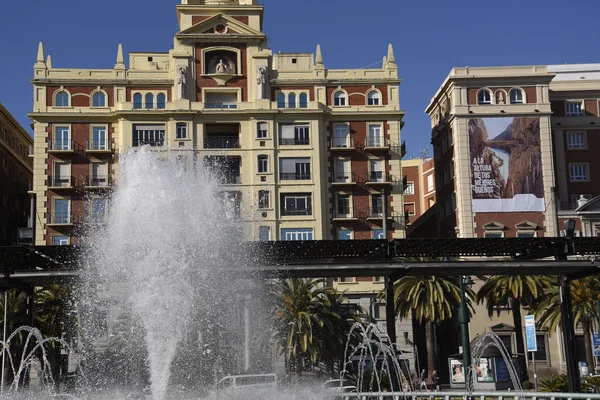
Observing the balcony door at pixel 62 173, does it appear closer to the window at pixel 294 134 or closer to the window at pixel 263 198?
the window at pixel 263 198

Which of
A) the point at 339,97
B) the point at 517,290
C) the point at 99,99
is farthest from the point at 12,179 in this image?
the point at 517,290

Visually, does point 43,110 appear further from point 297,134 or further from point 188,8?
point 297,134

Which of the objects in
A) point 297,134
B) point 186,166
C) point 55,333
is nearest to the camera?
point 55,333

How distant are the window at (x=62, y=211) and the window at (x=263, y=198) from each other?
1300 centimetres

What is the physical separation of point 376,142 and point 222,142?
431 inches

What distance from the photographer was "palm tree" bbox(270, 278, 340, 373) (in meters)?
43.3

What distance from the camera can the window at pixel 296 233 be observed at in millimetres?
55844

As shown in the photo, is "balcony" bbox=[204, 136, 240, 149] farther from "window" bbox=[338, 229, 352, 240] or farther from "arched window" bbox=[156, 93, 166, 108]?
"window" bbox=[338, 229, 352, 240]

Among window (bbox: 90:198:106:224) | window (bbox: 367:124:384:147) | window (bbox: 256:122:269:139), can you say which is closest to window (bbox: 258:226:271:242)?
window (bbox: 256:122:269:139)

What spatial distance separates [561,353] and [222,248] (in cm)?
3952

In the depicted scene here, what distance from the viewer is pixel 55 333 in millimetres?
43219

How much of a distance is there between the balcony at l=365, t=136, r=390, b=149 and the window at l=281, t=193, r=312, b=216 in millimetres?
5785

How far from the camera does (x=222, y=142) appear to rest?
189ft

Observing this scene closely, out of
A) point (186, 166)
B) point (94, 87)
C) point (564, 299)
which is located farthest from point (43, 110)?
point (564, 299)
